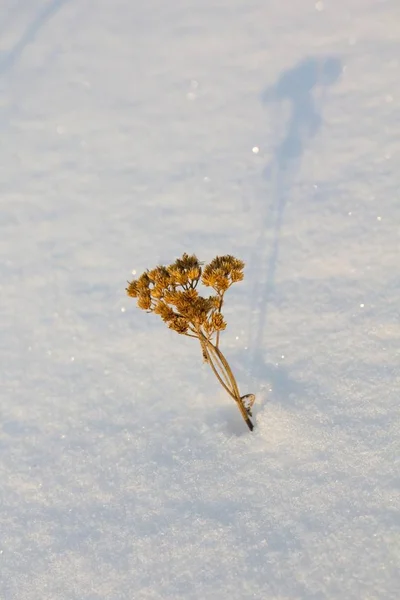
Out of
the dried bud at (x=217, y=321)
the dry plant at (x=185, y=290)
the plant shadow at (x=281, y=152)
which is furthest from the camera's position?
the plant shadow at (x=281, y=152)

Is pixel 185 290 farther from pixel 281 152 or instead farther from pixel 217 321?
pixel 281 152

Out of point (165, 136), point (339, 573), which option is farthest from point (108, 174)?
point (339, 573)

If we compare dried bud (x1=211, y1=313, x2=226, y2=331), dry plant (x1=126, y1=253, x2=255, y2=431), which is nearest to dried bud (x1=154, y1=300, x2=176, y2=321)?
dry plant (x1=126, y1=253, x2=255, y2=431)

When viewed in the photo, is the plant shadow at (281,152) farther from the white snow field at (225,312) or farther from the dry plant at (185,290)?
the dry plant at (185,290)

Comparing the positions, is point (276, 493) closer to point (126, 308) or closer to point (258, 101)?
point (126, 308)

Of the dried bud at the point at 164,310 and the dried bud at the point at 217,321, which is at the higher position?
the dried bud at the point at 164,310

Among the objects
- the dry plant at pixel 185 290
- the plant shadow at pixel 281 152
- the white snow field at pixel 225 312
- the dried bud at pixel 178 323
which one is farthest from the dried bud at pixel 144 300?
the plant shadow at pixel 281 152

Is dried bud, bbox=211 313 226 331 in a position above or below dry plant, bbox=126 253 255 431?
below

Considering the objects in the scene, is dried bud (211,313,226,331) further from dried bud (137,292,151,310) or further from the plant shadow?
the plant shadow

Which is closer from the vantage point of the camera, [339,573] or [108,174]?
[339,573]
